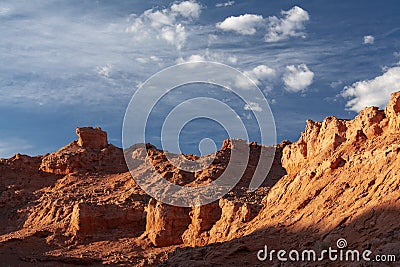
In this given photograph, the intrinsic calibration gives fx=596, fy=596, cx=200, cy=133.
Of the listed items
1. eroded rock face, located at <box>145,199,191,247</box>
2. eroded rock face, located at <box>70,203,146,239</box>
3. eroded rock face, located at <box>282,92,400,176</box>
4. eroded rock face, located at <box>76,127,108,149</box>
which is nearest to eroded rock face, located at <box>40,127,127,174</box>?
eroded rock face, located at <box>76,127,108,149</box>

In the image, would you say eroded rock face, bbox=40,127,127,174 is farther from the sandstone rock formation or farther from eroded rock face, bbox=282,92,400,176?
eroded rock face, bbox=282,92,400,176

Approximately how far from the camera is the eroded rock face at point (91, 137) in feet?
199

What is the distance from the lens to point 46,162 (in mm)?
58969

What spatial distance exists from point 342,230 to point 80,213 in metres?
28.2

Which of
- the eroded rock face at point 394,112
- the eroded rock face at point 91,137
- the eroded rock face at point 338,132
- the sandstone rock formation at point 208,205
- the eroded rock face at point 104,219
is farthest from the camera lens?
the eroded rock face at point 91,137

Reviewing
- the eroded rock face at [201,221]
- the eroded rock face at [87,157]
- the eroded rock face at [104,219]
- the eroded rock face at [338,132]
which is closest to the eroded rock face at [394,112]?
the eroded rock face at [338,132]

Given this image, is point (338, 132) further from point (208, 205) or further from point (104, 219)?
point (104, 219)

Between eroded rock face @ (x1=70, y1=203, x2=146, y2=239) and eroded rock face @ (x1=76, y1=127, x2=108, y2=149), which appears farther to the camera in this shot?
eroded rock face @ (x1=76, y1=127, x2=108, y2=149)

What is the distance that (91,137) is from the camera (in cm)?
6094

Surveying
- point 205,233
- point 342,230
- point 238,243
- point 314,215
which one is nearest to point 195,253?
point 238,243

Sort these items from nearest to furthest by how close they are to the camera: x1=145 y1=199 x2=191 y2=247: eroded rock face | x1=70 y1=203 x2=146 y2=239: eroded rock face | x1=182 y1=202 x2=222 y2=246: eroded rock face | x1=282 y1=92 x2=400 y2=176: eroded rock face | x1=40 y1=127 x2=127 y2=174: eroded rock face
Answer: x1=282 y1=92 x2=400 y2=176: eroded rock face < x1=182 y1=202 x2=222 y2=246: eroded rock face < x1=145 y1=199 x2=191 y2=247: eroded rock face < x1=70 y1=203 x2=146 y2=239: eroded rock face < x1=40 y1=127 x2=127 y2=174: eroded rock face

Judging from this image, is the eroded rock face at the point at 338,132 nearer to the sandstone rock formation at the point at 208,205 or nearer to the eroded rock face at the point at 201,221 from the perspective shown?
the sandstone rock formation at the point at 208,205

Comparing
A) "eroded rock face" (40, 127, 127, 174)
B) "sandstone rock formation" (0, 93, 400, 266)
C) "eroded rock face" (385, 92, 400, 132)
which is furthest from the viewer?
"eroded rock face" (40, 127, 127, 174)

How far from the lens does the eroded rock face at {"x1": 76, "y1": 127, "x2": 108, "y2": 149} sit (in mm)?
60562
